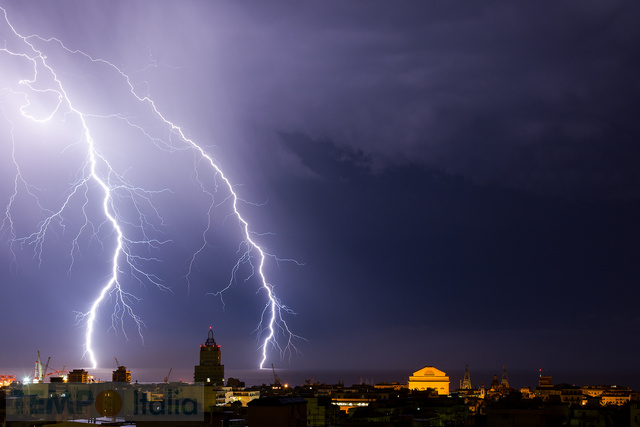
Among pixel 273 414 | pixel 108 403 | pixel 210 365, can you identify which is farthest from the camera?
pixel 210 365

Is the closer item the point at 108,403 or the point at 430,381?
the point at 108,403

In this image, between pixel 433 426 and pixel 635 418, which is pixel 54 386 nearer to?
pixel 433 426

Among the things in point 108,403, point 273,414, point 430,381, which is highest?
Result: point 273,414

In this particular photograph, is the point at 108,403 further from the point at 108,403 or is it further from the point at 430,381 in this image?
the point at 430,381

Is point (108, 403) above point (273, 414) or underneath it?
underneath

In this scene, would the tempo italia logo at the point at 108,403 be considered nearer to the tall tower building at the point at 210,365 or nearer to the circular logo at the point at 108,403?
the circular logo at the point at 108,403


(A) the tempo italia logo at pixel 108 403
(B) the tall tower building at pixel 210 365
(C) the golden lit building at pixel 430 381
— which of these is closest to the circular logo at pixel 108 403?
(A) the tempo italia logo at pixel 108 403

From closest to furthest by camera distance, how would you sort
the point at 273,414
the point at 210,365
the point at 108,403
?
the point at 273,414 < the point at 108,403 < the point at 210,365

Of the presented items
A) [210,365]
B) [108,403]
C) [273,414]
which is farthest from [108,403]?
[210,365]
